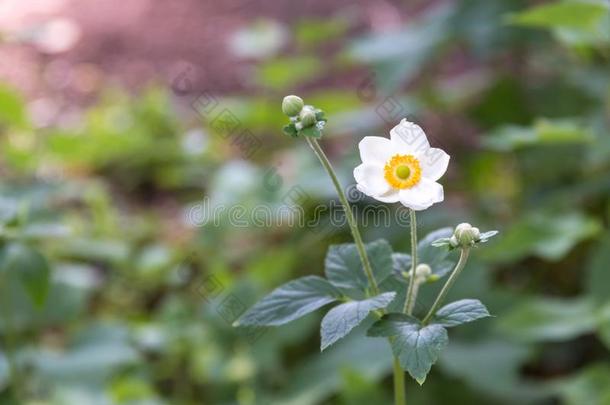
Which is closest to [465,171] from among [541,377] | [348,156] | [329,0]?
[348,156]

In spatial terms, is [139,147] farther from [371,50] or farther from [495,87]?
[495,87]

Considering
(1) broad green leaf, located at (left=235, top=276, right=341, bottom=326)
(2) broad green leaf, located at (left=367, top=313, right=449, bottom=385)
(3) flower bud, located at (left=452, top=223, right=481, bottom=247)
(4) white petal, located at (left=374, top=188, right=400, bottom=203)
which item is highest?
(4) white petal, located at (left=374, top=188, right=400, bottom=203)

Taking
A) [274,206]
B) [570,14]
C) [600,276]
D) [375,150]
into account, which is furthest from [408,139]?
[274,206]

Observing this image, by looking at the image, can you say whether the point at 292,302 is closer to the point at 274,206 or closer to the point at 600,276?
the point at 600,276

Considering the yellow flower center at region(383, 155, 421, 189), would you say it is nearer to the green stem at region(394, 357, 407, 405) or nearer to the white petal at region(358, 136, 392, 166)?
the white petal at region(358, 136, 392, 166)

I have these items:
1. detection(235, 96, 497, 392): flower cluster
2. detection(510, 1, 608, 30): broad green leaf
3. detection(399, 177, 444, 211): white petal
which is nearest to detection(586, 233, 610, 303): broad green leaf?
detection(510, 1, 608, 30): broad green leaf

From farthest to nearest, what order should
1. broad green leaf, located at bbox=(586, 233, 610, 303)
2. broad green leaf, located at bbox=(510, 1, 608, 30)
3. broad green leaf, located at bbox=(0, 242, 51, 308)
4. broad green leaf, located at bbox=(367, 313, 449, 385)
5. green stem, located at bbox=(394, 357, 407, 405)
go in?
broad green leaf, located at bbox=(586, 233, 610, 303) → broad green leaf, located at bbox=(510, 1, 608, 30) → broad green leaf, located at bbox=(0, 242, 51, 308) → green stem, located at bbox=(394, 357, 407, 405) → broad green leaf, located at bbox=(367, 313, 449, 385)
